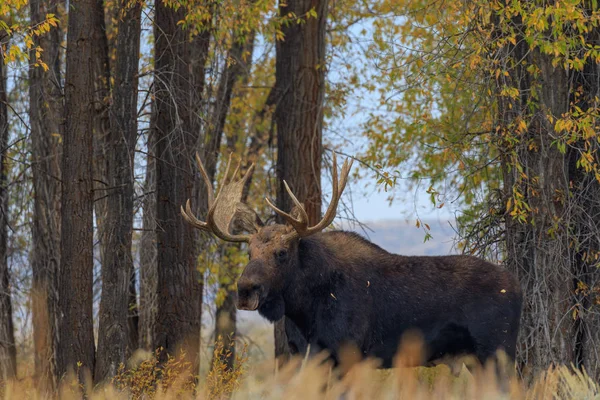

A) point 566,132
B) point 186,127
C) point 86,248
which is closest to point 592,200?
point 566,132

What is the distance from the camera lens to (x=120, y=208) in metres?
10.7

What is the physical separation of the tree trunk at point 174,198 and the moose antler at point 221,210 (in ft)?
4.98

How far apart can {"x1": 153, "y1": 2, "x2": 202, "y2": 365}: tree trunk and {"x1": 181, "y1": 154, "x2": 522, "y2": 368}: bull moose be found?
6.60ft

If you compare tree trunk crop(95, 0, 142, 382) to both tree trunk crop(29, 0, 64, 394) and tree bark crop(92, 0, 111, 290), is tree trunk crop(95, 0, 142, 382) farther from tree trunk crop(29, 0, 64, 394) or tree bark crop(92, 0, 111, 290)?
tree trunk crop(29, 0, 64, 394)

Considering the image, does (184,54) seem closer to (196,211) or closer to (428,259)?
(196,211)

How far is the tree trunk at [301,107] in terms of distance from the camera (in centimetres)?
1311

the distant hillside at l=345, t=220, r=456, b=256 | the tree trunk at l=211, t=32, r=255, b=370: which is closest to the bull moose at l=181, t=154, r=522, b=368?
the distant hillside at l=345, t=220, r=456, b=256

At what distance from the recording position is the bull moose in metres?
9.32

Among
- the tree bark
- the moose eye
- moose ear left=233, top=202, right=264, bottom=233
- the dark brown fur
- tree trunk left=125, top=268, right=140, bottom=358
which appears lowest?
tree trunk left=125, top=268, right=140, bottom=358

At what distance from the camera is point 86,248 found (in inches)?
409

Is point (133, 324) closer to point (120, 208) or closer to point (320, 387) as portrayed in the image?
point (120, 208)

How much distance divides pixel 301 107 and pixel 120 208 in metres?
3.61

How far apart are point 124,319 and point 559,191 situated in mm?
5408

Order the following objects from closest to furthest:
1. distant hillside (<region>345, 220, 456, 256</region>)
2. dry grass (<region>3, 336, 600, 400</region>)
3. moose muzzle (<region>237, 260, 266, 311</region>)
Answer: dry grass (<region>3, 336, 600, 400</region>) → moose muzzle (<region>237, 260, 266, 311</region>) → distant hillside (<region>345, 220, 456, 256</region>)
